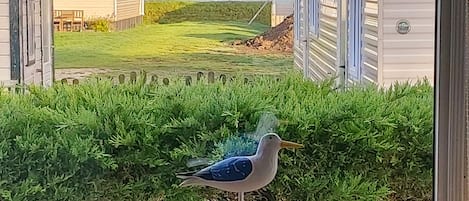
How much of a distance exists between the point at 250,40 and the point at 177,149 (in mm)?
356

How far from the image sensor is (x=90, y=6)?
153 cm

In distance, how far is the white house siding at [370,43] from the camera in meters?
1.62

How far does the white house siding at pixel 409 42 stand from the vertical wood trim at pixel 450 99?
0.06m

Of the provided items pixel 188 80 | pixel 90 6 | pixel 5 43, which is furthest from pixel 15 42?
pixel 188 80

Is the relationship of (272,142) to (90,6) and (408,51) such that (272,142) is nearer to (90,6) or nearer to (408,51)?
(408,51)

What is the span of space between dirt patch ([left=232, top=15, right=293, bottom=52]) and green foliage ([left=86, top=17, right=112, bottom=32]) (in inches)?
13.4

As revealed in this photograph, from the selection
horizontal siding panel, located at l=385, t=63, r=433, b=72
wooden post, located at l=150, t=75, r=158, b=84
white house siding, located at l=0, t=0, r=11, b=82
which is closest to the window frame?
horizontal siding panel, located at l=385, t=63, r=433, b=72

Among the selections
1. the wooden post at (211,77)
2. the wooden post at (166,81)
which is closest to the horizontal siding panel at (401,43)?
the wooden post at (211,77)

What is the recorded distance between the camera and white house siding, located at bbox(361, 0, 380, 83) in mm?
1619

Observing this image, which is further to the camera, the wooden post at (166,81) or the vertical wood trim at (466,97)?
the wooden post at (166,81)

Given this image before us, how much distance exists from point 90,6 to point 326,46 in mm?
697

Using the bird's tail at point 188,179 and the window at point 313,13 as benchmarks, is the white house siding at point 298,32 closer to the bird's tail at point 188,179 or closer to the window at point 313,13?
the window at point 313,13

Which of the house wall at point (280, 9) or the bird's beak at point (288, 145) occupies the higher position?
the house wall at point (280, 9)

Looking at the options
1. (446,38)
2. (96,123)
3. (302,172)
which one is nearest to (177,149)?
(96,123)
